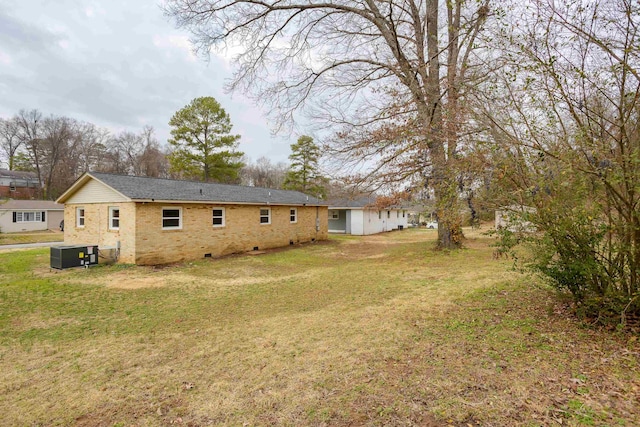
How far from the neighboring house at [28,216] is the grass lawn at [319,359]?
26960 millimetres

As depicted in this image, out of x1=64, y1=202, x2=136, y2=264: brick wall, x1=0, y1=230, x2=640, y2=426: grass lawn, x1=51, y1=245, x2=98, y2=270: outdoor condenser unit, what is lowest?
x1=0, y1=230, x2=640, y2=426: grass lawn

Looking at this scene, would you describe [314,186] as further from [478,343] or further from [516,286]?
[478,343]

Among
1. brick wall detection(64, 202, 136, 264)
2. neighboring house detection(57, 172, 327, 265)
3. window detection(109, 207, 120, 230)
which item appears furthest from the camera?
window detection(109, 207, 120, 230)

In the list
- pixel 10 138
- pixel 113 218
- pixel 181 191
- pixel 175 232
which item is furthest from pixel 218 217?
pixel 10 138

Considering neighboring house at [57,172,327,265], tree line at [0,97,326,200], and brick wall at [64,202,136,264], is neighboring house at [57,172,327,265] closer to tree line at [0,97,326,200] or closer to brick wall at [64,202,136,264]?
brick wall at [64,202,136,264]

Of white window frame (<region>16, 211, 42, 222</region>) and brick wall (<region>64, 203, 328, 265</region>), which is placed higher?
white window frame (<region>16, 211, 42, 222</region>)

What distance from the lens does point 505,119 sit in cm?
447

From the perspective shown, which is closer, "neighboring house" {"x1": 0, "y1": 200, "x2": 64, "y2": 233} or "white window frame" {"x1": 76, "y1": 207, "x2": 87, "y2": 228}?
"white window frame" {"x1": 76, "y1": 207, "x2": 87, "y2": 228}

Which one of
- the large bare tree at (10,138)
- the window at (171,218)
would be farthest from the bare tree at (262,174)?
the window at (171,218)

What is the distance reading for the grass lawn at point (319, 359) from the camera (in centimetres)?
288

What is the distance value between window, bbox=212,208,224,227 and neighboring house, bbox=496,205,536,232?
12.8 meters

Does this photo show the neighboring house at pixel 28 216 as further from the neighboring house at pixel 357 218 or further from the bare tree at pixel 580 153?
the bare tree at pixel 580 153

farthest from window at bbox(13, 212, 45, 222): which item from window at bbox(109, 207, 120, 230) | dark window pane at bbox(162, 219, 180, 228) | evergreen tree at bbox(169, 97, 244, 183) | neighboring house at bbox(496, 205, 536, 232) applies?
neighboring house at bbox(496, 205, 536, 232)

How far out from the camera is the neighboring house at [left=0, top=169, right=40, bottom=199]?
39.9m
